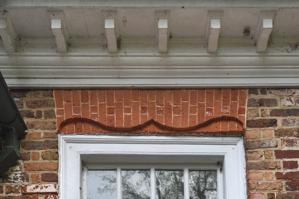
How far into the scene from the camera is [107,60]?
5477mm

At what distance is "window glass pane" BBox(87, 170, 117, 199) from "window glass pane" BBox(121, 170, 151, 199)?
81 millimetres

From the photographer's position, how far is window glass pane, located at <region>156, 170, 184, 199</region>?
5.46 metres

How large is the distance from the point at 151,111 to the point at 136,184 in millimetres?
550

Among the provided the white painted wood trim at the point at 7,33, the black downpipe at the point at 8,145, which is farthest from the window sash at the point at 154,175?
the white painted wood trim at the point at 7,33

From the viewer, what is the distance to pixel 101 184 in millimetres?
5465

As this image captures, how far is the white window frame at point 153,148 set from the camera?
5.32m

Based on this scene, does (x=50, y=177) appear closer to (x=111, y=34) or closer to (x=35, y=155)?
(x=35, y=155)

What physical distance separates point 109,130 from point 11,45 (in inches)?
37.2

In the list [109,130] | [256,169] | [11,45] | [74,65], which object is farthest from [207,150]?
[11,45]

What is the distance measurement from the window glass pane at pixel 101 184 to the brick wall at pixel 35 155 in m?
0.32

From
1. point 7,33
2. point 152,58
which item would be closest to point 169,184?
point 152,58

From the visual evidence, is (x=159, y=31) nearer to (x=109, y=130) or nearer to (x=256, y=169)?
(x=109, y=130)

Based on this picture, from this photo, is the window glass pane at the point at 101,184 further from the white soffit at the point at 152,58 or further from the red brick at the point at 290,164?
the red brick at the point at 290,164

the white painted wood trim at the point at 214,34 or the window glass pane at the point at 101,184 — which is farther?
the window glass pane at the point at 101,184
